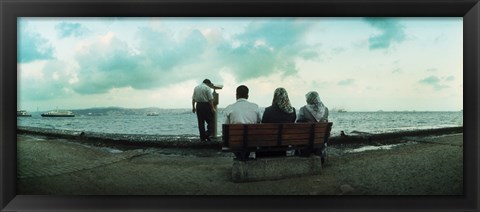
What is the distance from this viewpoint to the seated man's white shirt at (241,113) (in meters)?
5.67

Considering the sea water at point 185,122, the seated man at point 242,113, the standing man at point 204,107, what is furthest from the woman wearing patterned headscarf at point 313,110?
the standing man at point 204,107

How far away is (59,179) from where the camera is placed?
5.67 metres

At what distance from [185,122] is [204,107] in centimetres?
36

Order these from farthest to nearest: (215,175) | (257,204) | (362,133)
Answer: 1. (362,133)
2. (215,175)
3. (257,204)

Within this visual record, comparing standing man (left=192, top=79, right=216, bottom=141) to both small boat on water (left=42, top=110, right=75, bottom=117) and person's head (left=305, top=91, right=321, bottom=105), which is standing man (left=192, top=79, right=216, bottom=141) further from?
small boat on water (left=42, top=110, right=75, bottom=117)

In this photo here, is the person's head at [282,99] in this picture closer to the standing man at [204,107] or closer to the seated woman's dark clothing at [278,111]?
the seated woman's dark clothing at [278,111]

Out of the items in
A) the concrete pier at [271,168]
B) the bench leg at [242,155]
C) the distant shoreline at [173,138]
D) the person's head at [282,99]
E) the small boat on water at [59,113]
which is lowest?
the concrete pier at [271,168]

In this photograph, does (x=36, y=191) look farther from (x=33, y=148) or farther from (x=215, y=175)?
(x=215, y=175)

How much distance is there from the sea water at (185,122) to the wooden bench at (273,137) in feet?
1.68

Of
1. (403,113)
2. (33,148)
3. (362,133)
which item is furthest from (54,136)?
(403,113)

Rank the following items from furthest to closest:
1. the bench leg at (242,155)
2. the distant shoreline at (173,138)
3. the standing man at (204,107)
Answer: the distant shoreline at (173,138) < the standing man at (204,107) < the bench leg at (242,155)

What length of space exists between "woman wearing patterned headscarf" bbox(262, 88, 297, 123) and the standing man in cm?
87

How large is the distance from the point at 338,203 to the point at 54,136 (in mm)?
4018

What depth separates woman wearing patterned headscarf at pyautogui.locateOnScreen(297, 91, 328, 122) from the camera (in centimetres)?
594
